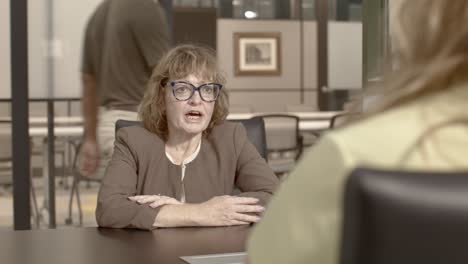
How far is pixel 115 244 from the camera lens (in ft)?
6.34

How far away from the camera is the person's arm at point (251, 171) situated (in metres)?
2.62

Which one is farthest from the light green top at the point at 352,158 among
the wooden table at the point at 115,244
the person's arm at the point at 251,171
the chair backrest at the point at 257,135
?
the chair backrest at the point at 257,135

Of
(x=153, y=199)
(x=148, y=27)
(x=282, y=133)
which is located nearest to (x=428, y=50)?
(x=153, y=199)

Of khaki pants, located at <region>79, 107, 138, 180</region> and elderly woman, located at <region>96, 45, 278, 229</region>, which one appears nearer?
elderly woman, located at <region>96, 45, 278, 229</region>

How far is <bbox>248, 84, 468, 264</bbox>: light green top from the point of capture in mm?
688

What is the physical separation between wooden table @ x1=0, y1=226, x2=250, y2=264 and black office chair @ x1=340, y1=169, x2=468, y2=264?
3.50 ft

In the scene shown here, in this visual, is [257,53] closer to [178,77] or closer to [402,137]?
[178,77]

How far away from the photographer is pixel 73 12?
467cm

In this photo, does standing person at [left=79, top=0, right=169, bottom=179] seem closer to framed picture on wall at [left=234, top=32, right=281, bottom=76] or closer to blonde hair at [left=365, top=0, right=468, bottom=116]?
framed picture on wall at [left=234, top=32, right=281, bottom=76]

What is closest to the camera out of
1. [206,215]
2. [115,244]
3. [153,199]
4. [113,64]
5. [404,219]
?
[404,219]

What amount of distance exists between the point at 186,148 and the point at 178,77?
23 centimetres

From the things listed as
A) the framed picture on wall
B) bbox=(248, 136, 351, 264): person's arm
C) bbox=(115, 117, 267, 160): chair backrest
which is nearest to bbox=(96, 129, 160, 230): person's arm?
bbox=(115, 117, 267, 160): chair backrest

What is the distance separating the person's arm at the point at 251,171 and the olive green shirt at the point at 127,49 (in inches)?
47.6

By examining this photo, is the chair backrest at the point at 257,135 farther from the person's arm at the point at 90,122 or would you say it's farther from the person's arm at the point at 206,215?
the person's arm at the point at 90,122
